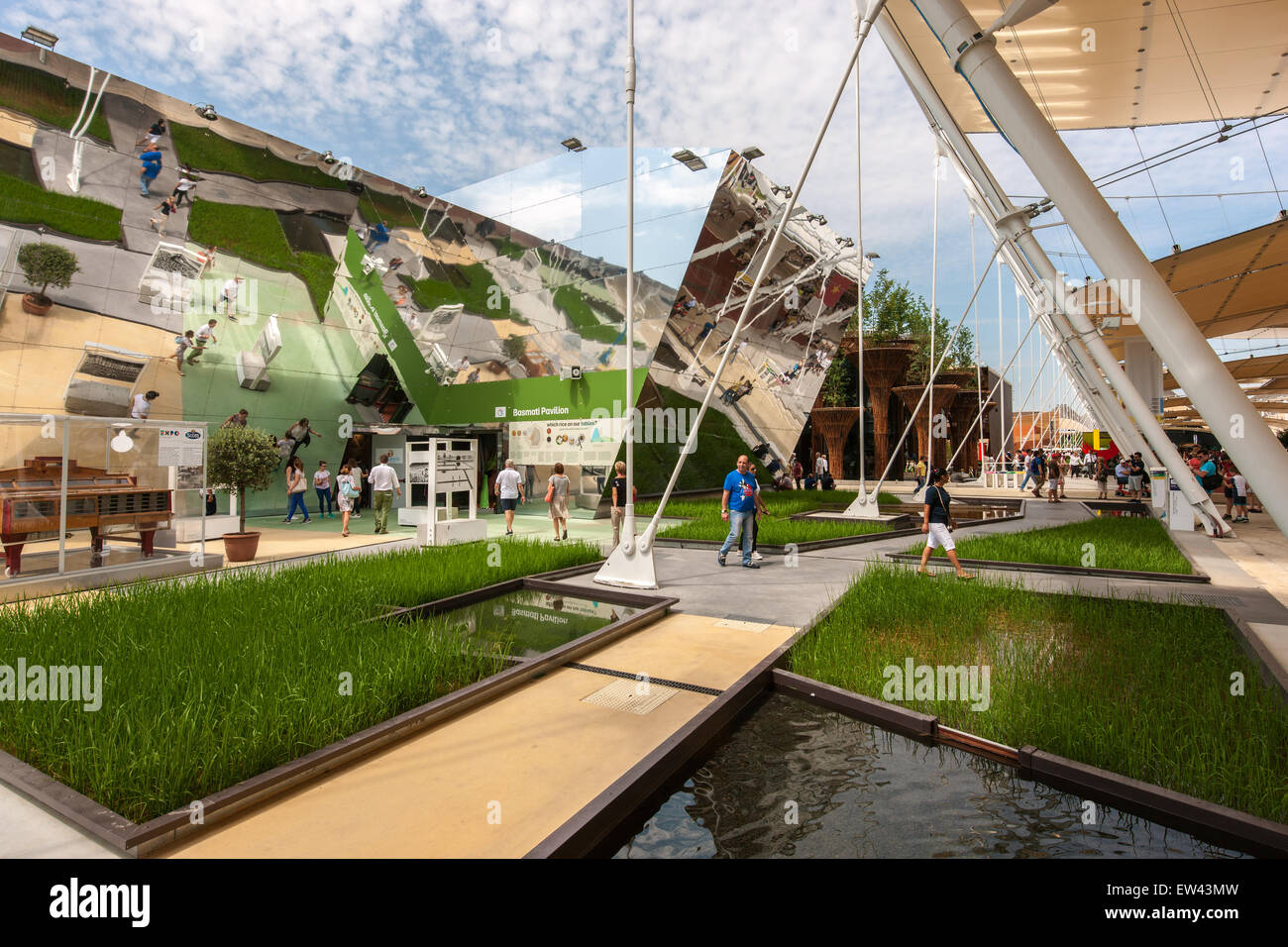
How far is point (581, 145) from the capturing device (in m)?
19.3

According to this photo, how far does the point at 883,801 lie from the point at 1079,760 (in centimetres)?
127

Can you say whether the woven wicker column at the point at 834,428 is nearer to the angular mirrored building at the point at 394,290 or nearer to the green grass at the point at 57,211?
the angular mirrored building at the point at 394,290

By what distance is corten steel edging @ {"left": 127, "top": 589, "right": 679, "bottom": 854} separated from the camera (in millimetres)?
3217

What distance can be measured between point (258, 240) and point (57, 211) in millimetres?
4492

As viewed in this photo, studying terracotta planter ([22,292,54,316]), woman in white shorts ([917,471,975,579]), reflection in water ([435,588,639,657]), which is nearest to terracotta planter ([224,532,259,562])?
reflection in water ([435,588,639,657])

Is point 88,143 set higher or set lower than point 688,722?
higher

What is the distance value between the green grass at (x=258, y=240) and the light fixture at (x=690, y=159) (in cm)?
1131

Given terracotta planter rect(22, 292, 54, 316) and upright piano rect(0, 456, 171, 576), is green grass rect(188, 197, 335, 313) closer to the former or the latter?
terracotta planter rect(22, 292, 54, 316)

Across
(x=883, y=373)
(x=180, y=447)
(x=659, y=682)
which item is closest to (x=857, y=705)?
(x=659, y=682)

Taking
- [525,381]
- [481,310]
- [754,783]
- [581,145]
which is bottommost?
[754,783]

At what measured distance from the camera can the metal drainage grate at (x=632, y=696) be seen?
506cm

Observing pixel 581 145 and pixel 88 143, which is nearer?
pixel 88 143
